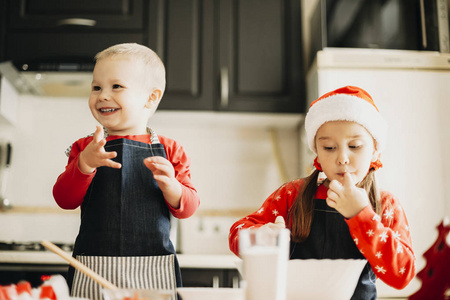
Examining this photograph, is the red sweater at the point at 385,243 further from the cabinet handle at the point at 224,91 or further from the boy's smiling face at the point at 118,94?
the cabinet handle at the point at 224,91

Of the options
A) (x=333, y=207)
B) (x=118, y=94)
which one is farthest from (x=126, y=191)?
(x=333, y=207)

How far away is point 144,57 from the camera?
3.82ft

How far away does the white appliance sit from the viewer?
1.99 meters

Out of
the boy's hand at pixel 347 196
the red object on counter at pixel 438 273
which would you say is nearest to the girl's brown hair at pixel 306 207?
the boy's hand at pixel 347 196

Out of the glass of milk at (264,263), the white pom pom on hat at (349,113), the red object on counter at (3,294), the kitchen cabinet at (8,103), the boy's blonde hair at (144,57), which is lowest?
the red object on counter at (3,294)

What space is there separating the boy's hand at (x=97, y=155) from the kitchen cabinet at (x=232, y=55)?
4.41 feet

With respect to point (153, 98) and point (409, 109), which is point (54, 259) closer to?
point (153, 98)

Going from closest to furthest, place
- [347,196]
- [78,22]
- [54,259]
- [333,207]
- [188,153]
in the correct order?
[347,196], [333,207], [54,259], [78,22], [188,153]

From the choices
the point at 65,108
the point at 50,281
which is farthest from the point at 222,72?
the point at 50,281

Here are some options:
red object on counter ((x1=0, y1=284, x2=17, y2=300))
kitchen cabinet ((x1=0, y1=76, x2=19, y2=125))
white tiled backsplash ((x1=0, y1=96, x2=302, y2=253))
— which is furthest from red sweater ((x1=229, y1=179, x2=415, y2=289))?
kitchen cabinet ((x1=0, y1=76, x2=19, y2=125))

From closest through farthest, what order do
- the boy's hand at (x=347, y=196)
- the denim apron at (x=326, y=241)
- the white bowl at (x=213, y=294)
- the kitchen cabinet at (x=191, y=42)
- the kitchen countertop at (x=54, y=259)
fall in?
the white bowl at (x=213, y=294)
the boy's hand at (x=347, y=196)
the denim apron at (x=326, y=241)
the kitchen countertop at (x=54, y=259)
the kitchen cabinet at (x=191, y=42)

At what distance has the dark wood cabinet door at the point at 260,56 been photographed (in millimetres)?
2314

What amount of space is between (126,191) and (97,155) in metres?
0.18

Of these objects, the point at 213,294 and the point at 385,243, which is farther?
the point at 385,243
